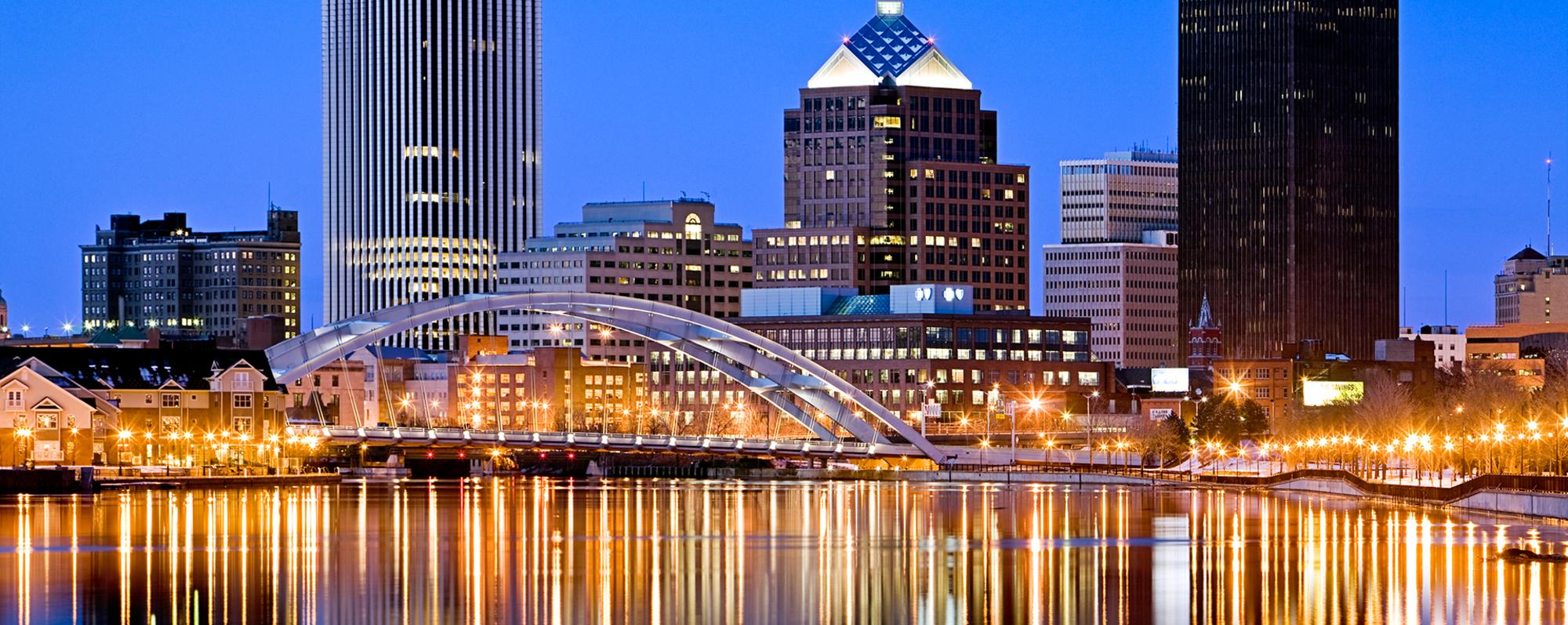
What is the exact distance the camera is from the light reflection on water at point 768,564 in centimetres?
6919

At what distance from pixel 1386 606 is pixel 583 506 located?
64.3 meters

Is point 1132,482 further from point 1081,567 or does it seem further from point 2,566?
point 2,566

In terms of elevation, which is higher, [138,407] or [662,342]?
[662,342]

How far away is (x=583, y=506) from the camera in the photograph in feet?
424


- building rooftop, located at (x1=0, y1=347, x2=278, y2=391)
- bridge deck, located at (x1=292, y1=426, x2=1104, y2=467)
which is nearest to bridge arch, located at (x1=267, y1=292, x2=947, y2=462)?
bridge deck, located at (x1=292, y1=426, x2=1104, y2=467)

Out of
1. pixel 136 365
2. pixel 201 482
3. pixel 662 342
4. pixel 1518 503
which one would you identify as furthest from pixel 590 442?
pixel 1518 503

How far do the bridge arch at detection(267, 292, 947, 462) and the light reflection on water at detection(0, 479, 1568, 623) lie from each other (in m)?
26.7

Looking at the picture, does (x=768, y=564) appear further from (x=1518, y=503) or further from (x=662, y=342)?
(x=662, y=342)

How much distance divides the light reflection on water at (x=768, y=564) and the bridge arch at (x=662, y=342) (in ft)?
87.6

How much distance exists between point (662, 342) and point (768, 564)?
77540 millimetres

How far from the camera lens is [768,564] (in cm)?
8519

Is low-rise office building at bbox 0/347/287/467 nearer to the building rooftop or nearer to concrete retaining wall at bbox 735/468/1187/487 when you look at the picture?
the building rooftop

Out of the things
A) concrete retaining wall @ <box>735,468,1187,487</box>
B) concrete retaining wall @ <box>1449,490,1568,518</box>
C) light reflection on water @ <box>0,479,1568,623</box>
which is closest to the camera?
light reflection on water @ <box>0,479,1568,623</box>

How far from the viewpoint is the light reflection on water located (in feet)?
227
